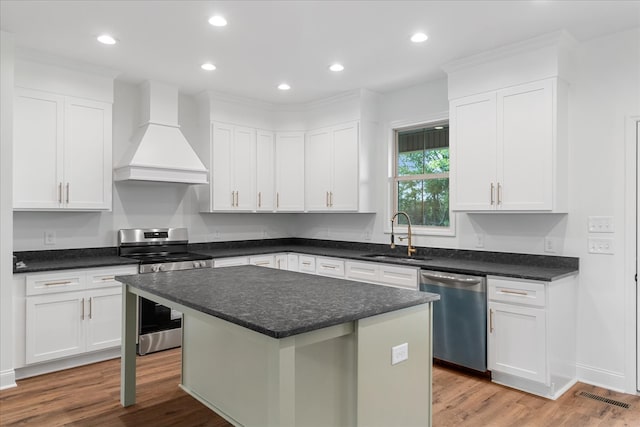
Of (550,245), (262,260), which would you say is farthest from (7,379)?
(550,245)

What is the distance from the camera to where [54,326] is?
11.7ft

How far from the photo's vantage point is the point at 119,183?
4480mm

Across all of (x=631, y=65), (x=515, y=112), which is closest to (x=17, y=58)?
(x=515, y=112)

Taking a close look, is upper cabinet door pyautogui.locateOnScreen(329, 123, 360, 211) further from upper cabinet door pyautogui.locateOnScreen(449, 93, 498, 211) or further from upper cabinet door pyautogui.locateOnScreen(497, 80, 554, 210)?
upper cabinet door pyautogui.locateOnScreen(497, 80, 554, 210)

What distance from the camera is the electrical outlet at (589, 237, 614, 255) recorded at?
10.8 ft

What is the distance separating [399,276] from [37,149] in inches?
135

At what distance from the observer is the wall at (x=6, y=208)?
3271 millimetres

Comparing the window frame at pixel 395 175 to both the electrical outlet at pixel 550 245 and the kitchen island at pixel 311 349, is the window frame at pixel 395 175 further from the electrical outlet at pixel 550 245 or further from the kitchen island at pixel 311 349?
the kitchen island at pixel 311 349

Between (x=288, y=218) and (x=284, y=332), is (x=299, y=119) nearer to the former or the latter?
(x=288, y=218)

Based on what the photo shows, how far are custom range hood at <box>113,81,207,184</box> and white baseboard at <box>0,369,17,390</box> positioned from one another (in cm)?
186

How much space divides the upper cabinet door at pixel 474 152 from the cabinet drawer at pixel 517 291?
Answer: 0.68 metres

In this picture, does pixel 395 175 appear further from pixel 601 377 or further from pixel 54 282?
pixel 54 282

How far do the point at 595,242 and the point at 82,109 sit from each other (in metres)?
4.61

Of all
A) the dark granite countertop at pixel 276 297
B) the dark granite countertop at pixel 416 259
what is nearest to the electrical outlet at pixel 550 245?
the dark granite countertop at pixel 416 259
